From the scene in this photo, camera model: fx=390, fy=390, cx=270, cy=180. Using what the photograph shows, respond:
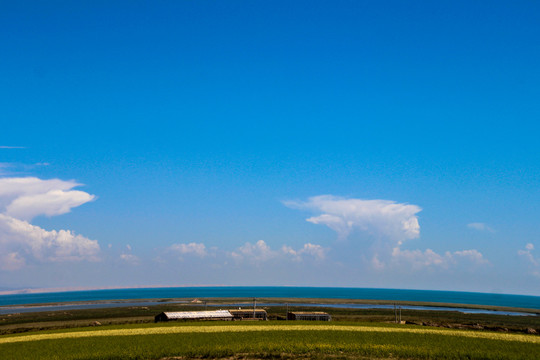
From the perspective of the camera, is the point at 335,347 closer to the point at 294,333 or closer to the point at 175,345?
the point at 294,333

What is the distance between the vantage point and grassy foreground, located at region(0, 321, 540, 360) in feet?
93.0

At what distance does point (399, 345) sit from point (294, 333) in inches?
379

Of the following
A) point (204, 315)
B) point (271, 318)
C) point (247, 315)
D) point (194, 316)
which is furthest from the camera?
point (271, 318)

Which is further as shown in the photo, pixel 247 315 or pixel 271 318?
pixel 271 318

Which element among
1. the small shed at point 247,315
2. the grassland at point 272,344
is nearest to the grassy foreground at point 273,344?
the grassland at point 272,344

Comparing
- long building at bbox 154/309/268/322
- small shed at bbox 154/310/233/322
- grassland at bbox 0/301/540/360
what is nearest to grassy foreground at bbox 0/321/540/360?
grassland at bbox 0/301/540/360

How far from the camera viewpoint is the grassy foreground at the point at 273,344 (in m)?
28.4

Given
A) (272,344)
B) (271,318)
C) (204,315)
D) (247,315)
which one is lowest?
(271,318)

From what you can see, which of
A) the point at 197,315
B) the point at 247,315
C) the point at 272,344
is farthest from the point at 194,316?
the point at 272,344

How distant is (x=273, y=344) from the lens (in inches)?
1208

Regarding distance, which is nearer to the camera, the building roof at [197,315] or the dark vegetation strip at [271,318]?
the building roof at [197,315]

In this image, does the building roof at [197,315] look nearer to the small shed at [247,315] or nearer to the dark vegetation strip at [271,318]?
the small shed at [247,315]

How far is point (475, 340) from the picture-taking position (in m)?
33.0

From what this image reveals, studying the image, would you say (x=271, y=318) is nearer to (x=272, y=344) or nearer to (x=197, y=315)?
(x=197, y=315)
